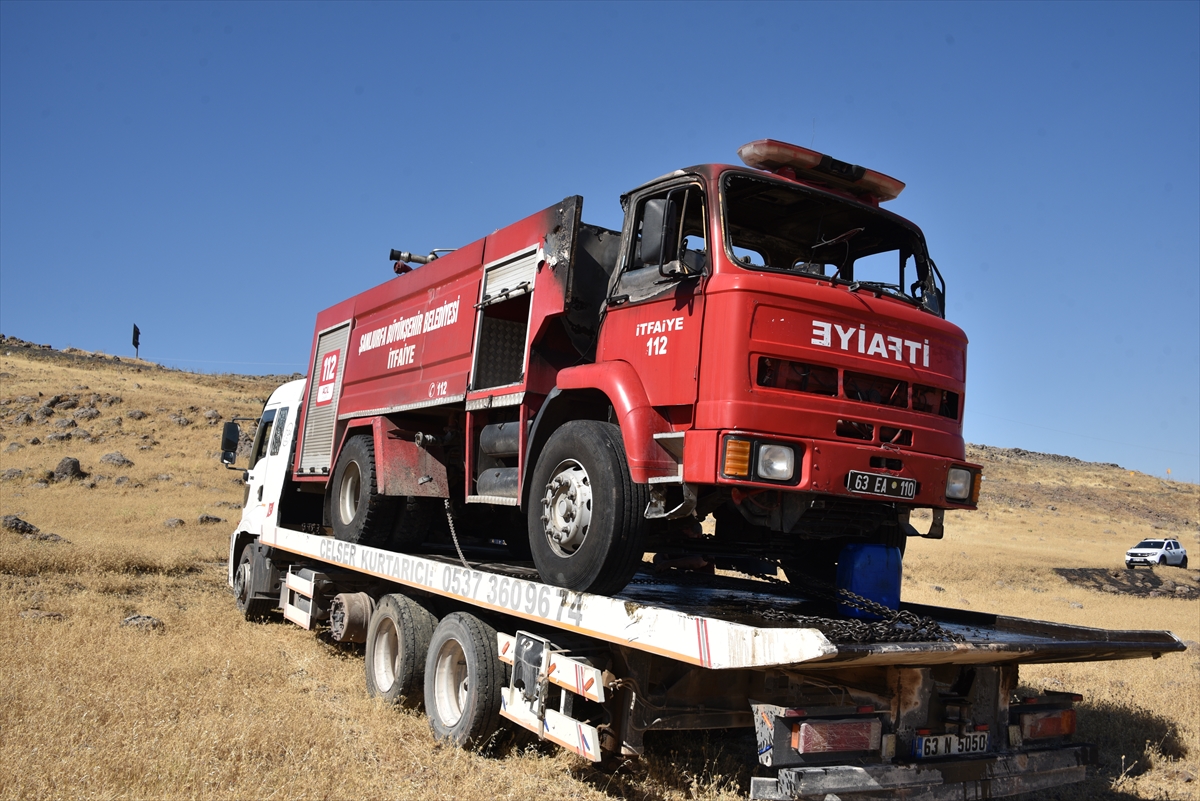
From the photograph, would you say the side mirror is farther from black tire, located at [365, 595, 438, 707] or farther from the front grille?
the front grille

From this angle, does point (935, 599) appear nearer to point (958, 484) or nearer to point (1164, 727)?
point (1164, 727)

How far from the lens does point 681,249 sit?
5.30 metres

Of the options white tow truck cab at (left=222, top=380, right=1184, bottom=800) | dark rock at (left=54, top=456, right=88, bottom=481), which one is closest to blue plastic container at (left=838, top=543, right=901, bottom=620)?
white tow truck cab at (left=222, top=380, right=1184, bottom=800)

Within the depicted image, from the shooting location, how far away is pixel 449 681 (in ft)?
22.2

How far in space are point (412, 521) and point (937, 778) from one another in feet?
17.5

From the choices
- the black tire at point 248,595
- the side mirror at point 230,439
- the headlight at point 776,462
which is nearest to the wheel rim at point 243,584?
the black tire at point 248,595

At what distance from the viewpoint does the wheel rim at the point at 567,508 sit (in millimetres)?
5434

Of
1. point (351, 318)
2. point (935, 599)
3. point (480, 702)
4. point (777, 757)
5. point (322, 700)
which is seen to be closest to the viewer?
point (777, 757)

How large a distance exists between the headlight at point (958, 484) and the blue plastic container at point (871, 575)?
0.53 metres

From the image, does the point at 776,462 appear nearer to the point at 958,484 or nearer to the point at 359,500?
the point at 958,484

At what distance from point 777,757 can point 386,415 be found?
17.6ft

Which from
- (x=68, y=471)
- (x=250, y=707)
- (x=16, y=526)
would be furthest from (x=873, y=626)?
(x=68, y=471)

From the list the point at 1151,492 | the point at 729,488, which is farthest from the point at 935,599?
the point at 1151,492

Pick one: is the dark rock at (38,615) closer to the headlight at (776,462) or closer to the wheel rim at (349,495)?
the wheel rim at (349,495)
